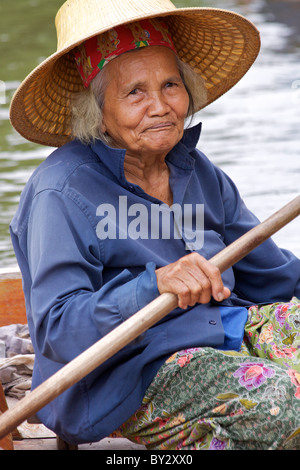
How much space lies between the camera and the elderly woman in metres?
1.96

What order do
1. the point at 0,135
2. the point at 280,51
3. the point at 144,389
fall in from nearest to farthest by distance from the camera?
the point at 144,389
the point at 0,135
the point at 280,51

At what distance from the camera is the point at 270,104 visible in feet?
24.9

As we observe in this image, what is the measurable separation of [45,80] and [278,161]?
159 inches

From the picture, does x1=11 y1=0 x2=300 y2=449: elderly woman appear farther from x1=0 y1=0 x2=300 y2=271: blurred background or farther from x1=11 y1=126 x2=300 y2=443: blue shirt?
x1=0 y1=0 x2=300 y2=271: blurred background

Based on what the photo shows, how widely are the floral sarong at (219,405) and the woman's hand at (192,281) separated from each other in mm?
241

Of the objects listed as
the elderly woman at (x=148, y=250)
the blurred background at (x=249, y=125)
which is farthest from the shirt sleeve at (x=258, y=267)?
the blurred background at (x=249, y=125)

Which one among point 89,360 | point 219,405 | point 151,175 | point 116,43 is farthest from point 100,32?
point 219,405

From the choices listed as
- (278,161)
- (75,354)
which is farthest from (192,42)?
(278,161)

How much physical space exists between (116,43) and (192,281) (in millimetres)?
801

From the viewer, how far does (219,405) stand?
1.98 metres

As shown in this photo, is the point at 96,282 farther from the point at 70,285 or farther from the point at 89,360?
the point at 89,360

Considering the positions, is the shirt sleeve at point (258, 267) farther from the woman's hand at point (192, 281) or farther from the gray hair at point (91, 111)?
the woman's hand at point (192, 281)
